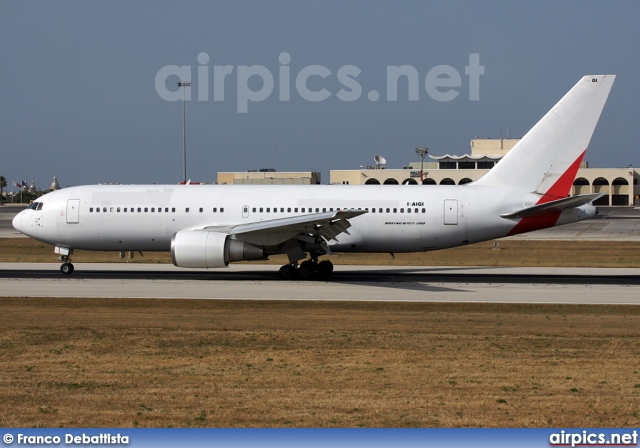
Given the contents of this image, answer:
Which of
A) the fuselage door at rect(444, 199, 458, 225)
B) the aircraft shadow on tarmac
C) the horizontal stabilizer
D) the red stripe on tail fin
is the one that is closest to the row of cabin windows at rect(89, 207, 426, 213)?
the fuselage door at rect(444, 199, 458, 225)

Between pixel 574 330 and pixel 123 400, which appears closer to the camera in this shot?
pixel 123 400

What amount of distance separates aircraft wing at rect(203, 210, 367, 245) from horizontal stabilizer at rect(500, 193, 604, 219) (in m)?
7.01

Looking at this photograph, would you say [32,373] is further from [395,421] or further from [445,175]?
[445,175]

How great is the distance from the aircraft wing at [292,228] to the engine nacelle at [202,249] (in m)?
0.63

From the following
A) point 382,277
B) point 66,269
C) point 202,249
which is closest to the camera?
point 202,249

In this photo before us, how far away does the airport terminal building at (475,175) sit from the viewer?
404ft

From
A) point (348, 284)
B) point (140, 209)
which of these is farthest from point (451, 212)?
point (140, 209)

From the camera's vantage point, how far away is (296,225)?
1219 inches

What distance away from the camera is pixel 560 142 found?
110 feet

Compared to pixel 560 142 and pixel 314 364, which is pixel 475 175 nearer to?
pixel 560 142

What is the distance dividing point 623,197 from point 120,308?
406 ft

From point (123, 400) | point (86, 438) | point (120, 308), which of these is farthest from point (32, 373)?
point (120, 308)

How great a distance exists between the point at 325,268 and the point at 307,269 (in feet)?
2.53

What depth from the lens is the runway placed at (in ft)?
89.9
